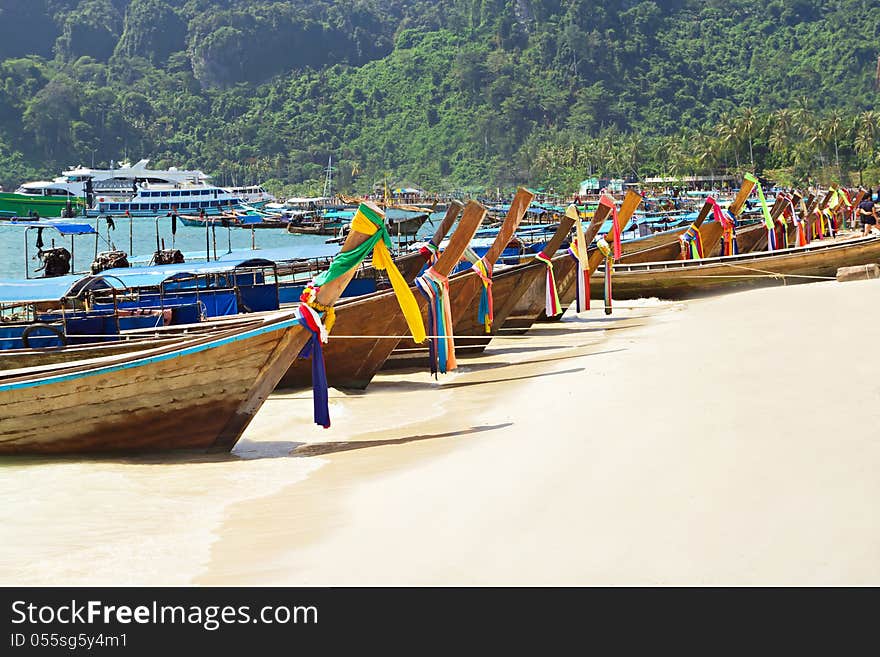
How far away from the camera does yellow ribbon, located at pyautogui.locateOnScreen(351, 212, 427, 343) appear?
10016 mm

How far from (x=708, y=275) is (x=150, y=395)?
15957 mm

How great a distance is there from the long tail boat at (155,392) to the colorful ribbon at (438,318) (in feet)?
9.86

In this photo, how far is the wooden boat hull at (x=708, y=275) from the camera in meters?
23.5

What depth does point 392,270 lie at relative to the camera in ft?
35.4

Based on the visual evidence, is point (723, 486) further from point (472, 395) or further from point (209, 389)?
point (472, 395)

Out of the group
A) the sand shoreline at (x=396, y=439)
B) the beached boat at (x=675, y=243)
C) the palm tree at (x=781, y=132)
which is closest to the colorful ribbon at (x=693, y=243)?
the beached boat at (x=675, y=243)

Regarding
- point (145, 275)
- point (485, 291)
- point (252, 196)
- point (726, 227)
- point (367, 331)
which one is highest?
point (252, 196)

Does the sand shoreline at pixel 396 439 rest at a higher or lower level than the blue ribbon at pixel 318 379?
lower

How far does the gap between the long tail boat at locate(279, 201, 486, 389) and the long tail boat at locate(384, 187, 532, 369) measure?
130 centimetres

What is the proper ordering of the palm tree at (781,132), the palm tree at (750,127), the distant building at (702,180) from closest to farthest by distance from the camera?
the distant building at (702,180) → the palm tree at (781,132) → the palm tree at (750,127)

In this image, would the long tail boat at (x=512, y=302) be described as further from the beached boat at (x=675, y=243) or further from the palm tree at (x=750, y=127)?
the palm tree at (x=750, y=127)

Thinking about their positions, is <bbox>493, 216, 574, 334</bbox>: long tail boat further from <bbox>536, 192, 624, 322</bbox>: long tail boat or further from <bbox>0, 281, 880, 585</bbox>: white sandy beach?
<bbox>0, 281, 880, 585</bbox>: white sandy beach

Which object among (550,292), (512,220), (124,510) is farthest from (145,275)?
(124,510)

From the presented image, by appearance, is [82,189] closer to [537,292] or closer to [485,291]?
[537,292]
